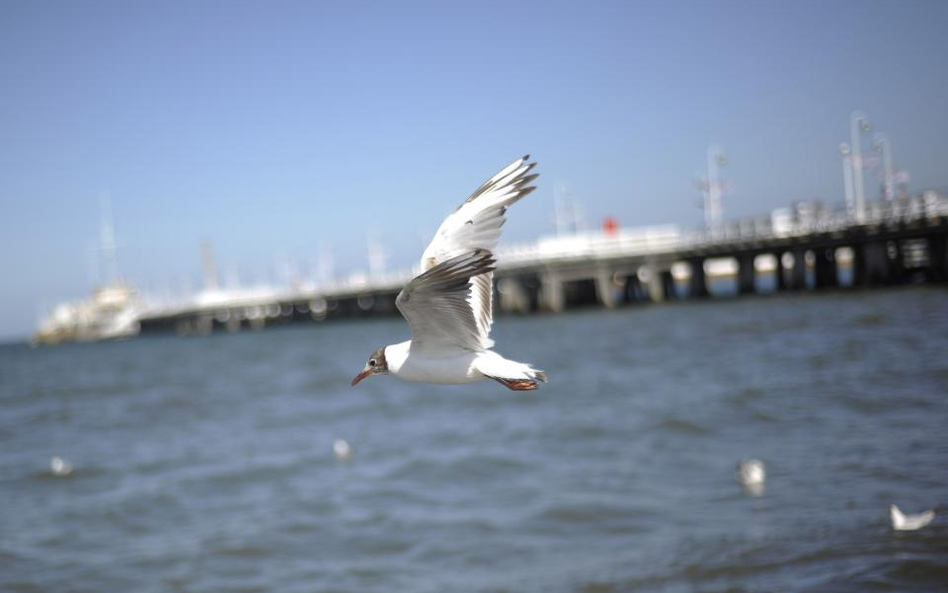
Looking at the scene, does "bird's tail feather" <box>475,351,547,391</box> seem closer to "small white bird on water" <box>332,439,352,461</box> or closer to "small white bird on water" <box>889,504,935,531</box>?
"small white bird on water" <box>889,504,935,531</box>

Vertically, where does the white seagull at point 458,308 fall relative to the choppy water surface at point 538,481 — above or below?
above

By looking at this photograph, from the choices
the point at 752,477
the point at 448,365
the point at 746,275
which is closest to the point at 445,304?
the point at 448,365

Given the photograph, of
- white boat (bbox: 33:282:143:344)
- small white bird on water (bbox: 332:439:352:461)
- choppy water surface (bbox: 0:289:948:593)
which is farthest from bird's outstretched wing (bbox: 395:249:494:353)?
white boat (bbox: 33:282:143:344)

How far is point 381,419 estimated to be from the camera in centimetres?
2017

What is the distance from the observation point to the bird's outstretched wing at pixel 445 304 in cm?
381

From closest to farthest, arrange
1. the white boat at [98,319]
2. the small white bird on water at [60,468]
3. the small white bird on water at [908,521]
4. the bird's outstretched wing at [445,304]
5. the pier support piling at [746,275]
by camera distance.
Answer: the bird's outstretched wing at [445,304]
the small white bird on water at [908,521]
the small white bird on water at [60,468]
the pier support piling at [746,275]
the white boat at [98,319]

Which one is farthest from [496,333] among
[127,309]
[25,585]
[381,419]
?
[127,309]

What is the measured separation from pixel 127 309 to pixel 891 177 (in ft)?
341

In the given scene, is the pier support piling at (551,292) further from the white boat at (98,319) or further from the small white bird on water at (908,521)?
the white boat at (98,319)

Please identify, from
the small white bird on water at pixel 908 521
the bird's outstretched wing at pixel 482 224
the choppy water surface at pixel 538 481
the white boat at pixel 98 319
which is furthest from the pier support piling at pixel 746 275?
the white boat at pixel 98 319

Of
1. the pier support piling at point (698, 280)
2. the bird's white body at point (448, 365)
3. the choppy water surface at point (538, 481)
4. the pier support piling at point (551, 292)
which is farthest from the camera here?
the pier support piling at point (551, 292)

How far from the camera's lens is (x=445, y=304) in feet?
13.3

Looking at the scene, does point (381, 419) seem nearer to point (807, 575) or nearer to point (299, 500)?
point (299, 500)

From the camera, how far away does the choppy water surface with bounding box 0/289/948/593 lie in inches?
389
